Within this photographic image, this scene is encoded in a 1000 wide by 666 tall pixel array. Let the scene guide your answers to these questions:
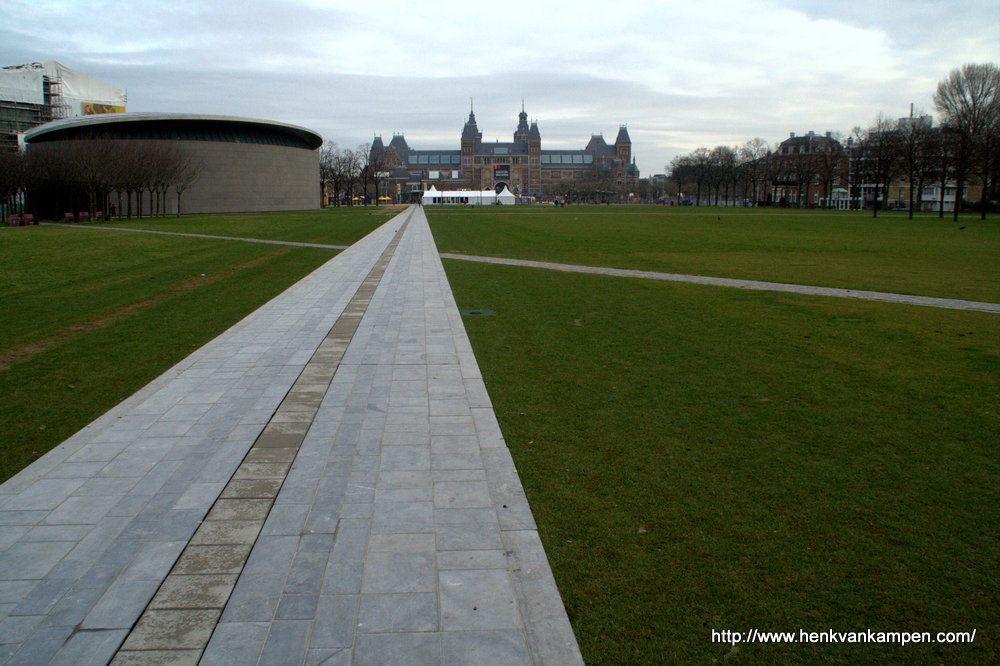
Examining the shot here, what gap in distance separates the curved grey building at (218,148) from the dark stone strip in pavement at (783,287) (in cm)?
5550

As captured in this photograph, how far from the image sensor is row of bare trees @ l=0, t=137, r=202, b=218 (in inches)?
2052

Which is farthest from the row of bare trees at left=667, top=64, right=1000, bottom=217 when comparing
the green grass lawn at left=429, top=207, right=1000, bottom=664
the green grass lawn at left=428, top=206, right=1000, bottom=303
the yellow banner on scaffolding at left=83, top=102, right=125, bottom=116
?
the yellow banner on scaffolding at left=83, top=102, right=125, bottom=116

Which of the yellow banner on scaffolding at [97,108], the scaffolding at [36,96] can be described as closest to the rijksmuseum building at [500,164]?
the yellow banner on scaffolding at [97,108]

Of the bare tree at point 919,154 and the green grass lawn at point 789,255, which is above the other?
the bare tree at point 919,154

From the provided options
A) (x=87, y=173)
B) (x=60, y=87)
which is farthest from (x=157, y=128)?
(x=60, y=87)

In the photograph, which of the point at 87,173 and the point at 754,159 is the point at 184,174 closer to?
the point at 87,173

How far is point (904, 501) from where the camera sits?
4.69 meters

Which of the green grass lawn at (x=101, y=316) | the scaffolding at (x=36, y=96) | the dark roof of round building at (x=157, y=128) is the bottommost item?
the green grass lawn at (x=101, y=316)

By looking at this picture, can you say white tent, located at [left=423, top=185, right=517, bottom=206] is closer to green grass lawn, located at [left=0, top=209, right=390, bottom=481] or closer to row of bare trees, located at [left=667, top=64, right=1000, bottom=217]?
row of bare trees, located at [left=667, top=64, right=1000, bottom=217]

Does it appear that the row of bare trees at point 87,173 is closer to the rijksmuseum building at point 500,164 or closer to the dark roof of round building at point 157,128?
the dark roof of round building at point 157,128

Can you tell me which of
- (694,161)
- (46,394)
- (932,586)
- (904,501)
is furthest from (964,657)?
(694,161)

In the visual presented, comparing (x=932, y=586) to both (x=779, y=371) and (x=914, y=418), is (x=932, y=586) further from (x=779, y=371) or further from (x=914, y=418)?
(x=779, y=371)

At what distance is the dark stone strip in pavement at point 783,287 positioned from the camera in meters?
13.4

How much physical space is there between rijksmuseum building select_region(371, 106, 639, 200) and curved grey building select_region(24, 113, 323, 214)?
93.9 metres
